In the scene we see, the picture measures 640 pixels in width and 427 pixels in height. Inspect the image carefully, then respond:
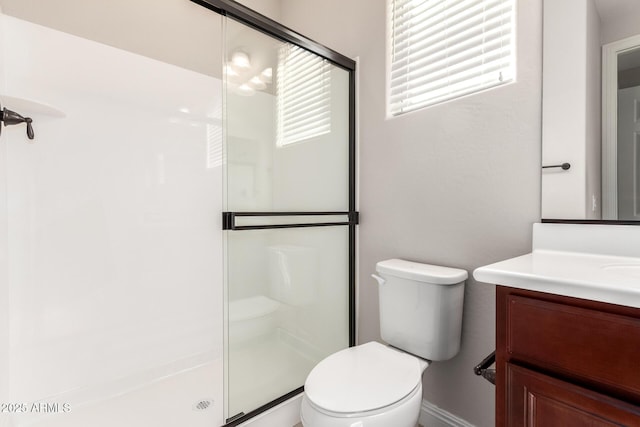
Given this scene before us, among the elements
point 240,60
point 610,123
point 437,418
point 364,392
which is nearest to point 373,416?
point 364,392

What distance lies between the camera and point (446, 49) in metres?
1.44

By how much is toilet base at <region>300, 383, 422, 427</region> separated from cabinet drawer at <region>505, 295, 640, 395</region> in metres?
0.41

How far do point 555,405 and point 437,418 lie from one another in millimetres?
946

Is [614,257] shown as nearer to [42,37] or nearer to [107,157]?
[107,157]

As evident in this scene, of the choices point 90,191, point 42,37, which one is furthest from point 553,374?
point 42,37

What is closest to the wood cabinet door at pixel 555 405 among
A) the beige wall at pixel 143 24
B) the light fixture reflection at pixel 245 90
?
the light fixture reflection at pixel 245 90

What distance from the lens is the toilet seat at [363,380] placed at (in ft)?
3.24

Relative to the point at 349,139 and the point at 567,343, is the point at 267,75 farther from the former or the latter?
the point at 567,343

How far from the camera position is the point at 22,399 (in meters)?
1.45

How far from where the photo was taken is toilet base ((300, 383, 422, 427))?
947 mm

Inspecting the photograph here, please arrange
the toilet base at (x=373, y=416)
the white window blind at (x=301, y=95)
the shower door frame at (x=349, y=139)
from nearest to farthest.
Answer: the toilet base at (x=373, y=416)
the shower door frame at (x=349, y=139)
the white window blind at (x=301, y=95)

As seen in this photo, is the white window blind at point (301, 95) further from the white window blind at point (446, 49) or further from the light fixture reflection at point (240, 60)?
the white window blind at point (446, 49)

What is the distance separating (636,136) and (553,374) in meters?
0.81

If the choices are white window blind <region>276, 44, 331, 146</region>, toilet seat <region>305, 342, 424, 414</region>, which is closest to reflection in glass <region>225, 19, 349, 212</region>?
white window blind <region>276, 44, 331, 146</region>
